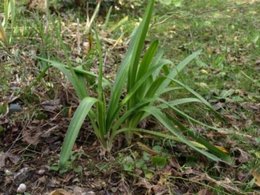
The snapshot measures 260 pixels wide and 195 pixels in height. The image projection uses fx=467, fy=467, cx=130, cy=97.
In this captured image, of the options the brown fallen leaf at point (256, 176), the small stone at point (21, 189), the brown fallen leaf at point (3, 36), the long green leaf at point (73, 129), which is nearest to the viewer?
the long green leaf at point (73, 129)

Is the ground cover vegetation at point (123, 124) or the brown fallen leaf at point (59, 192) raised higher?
the ground cover vegetation at point (123, 124)

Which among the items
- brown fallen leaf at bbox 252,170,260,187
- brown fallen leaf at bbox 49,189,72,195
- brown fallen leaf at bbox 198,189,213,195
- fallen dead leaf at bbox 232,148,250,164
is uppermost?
fallen dead leaf at bbox 232,148,250,164

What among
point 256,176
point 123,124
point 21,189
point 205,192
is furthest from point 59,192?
point 256,176

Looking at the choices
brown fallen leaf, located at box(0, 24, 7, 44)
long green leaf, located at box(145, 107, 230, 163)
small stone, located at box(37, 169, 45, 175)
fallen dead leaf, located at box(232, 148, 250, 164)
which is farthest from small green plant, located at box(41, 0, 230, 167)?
Result: brown fallen leaf, located at box(0, 24, 7, 44)

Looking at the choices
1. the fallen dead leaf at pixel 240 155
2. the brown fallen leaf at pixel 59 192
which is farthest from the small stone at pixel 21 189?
the fallen dead leaf at pixel 240 155

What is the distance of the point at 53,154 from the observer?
2.21m

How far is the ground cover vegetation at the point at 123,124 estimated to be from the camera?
208 cm

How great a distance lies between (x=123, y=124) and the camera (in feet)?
7.52

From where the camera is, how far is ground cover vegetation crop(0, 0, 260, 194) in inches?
82.0

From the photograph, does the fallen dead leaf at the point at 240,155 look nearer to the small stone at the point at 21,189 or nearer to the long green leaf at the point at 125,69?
the long green leaf at the point at 125,69

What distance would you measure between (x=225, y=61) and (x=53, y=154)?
1.82m

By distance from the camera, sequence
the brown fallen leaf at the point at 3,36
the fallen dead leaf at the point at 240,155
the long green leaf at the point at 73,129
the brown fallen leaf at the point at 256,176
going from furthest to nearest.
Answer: the brown fallen leaf at the point at 3,36, the fallen dead leaf at the point at 240,155, the brown fallen leaf at the point at 256,176, the long green leaf at the point at 73,129

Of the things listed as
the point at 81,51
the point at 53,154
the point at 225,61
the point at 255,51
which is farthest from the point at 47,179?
the point at 255,51

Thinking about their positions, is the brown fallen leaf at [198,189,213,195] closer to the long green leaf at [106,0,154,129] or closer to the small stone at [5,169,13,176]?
the long green leaf at [106,0,154,129]
